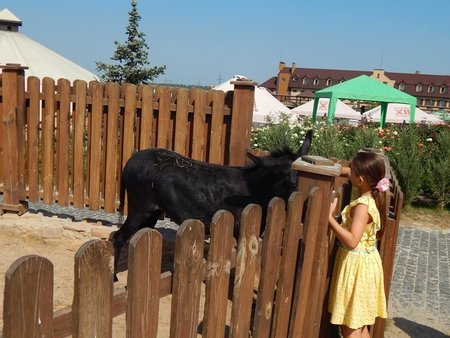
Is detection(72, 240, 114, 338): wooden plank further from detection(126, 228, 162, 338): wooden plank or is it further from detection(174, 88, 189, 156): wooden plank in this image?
detection(174, 88, 189, 156): wooden plank

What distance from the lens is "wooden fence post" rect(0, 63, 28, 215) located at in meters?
5.23

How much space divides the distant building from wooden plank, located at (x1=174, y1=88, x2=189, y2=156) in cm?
7954

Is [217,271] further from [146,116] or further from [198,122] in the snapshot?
[146,116]

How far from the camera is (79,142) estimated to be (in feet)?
17.6

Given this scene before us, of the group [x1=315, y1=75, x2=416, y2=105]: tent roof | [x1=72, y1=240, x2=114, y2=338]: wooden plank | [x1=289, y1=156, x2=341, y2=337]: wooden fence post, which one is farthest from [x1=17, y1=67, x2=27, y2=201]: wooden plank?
[x1=315, y1=75, x2=416, y2=105]: tent roof

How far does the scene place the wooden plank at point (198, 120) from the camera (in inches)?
199

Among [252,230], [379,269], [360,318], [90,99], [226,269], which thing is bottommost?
[360,318]

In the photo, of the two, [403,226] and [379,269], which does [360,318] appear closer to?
[379,269]

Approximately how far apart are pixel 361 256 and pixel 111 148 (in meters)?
3.50

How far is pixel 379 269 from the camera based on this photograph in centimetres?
272

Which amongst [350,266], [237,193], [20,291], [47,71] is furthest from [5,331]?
[47,71]

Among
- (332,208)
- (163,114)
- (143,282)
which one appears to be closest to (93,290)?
(143,282)

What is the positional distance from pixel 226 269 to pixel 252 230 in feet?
0.69

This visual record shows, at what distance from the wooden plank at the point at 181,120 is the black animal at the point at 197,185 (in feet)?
2.93
